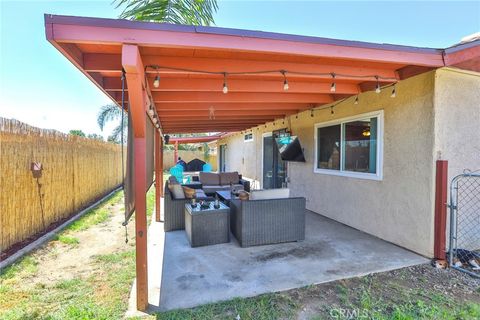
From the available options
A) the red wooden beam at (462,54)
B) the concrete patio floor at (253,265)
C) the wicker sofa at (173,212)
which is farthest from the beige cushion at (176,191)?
the red wooden beam at (462,54)

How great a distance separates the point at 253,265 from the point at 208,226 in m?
1.11

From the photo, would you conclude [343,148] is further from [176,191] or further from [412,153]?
[176,191]

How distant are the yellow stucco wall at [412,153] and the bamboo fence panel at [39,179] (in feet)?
19.5

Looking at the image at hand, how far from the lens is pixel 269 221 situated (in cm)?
435

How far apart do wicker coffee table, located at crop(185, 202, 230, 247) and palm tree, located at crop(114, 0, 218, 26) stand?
311 cm

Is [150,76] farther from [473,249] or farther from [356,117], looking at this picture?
[473,249]

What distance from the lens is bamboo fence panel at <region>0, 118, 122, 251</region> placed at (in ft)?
13.0

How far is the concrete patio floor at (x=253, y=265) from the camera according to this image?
2922mm

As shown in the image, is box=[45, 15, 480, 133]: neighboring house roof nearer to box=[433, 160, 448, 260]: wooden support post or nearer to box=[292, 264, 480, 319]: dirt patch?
box=[433, 160, 448, 260]: wooden support post

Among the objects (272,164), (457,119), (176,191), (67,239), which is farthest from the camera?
(272,164)

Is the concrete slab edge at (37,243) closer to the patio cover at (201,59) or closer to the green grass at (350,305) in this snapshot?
the patio cover at (201,59)

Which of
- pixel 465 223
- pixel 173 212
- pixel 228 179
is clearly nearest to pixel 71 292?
pixel 173 212

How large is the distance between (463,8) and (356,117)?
4.33 meters

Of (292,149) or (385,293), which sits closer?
(385,293)
